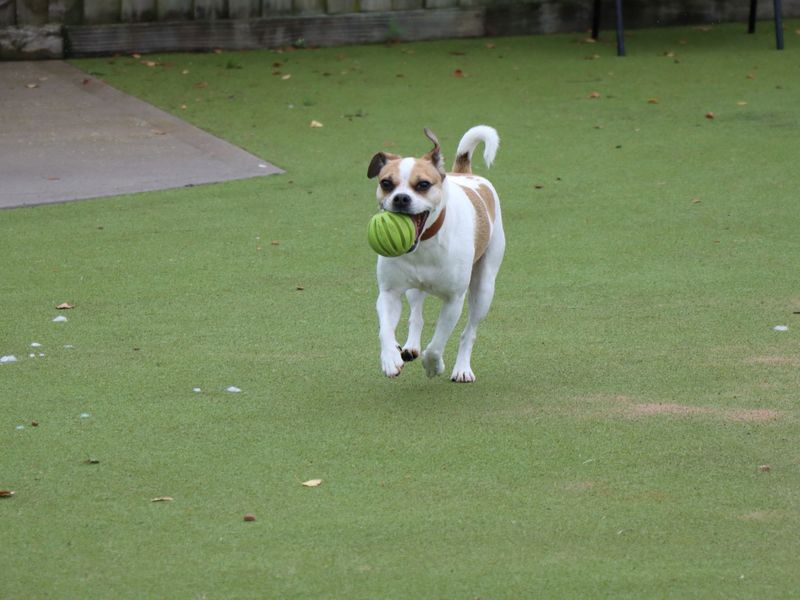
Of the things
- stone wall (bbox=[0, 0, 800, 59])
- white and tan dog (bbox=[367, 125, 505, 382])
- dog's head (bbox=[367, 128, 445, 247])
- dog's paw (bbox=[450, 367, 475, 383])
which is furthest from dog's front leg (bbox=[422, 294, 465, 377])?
stone wall (bbox=[0, 0, 800, 59])

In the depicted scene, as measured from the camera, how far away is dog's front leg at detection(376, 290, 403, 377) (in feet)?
20.8

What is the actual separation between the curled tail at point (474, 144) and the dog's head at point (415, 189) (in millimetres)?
787

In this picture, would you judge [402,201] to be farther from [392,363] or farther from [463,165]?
[463,165]

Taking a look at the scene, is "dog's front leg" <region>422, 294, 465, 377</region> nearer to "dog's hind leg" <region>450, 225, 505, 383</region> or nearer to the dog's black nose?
"dog's hind leg" <region>450, 225, 505, 383</region>

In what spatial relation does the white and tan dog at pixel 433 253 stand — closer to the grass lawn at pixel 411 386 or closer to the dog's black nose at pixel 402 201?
the dog's black nose at pixel 402 201

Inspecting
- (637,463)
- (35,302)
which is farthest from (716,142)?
(637,463)

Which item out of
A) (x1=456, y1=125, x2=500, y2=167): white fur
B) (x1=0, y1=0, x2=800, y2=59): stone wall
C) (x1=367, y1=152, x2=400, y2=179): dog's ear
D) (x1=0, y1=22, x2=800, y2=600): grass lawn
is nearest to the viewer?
(x1=0, y1=22, x2=800, y2=600): grass lawn

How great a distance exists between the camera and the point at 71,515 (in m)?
5.11

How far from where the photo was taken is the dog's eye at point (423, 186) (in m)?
6.21

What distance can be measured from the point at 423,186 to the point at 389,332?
2.21 feet

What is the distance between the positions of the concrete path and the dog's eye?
5.42m

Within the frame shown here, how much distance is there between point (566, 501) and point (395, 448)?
0.91m

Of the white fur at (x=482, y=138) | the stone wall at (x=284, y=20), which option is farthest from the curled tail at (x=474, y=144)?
the stone wall at (x=284, y=20)

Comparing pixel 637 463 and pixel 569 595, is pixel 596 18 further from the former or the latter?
pixel 569 595
